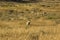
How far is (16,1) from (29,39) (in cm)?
4389

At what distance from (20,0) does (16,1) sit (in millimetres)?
1494

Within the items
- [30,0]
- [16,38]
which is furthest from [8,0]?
[16,38]

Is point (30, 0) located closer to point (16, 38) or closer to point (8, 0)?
point (8, 0)

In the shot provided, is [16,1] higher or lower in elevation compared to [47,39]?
lower

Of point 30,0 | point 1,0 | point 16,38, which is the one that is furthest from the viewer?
point 30,0

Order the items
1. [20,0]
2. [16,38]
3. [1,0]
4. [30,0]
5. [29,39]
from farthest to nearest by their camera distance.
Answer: [30,0] → [20,0] → [1,0] → [16,38] → [29,39]

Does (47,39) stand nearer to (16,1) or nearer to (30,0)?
(16,1)

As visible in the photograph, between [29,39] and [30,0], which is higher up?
[29,39]

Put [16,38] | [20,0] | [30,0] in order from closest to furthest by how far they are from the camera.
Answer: [16,38] → [20,0] → [30,0]

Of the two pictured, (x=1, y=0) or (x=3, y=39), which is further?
(x=1, y=0)

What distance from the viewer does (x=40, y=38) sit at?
10.8 metres

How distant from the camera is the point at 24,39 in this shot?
1037 centimetres

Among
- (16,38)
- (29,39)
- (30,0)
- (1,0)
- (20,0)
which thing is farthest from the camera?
(30,0)

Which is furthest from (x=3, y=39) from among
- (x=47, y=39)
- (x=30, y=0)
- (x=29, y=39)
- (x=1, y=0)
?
(x=30, y=0)
